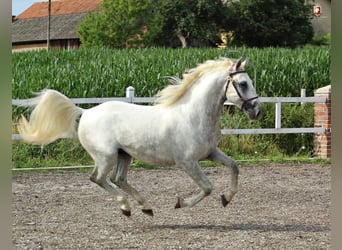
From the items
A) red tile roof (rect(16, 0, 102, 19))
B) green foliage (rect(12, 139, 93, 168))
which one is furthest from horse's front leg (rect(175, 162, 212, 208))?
red tile roof (rect(16, 0, 102, 19))

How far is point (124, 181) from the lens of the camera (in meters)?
4.74

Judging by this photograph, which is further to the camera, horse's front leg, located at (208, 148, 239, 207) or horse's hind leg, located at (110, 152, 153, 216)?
horse's hind leg, located at (110, 152, 153, 216)

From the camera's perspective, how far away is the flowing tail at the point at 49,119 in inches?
184

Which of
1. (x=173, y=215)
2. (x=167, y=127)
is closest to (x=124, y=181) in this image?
(x=167, y=127)

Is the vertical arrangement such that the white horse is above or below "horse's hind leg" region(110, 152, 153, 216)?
above

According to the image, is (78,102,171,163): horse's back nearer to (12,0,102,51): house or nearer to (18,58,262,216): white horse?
(18,58,262,216): white horse

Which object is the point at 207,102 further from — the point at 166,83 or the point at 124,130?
the point at 166,83

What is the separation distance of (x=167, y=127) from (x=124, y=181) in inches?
23.0

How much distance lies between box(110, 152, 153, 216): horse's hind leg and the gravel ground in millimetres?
223

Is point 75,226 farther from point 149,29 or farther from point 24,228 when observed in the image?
point 149,29

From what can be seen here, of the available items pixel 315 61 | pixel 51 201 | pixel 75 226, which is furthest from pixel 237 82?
pixel 315 61

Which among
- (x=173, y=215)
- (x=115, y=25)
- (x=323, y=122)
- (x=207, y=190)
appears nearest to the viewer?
(x=207, y=190)

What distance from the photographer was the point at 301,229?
16.4ft

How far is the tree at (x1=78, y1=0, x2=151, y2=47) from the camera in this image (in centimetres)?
4609
